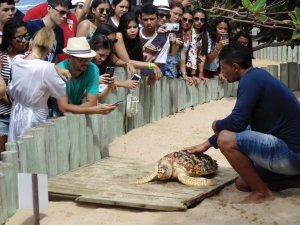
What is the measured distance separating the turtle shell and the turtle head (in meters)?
0.05

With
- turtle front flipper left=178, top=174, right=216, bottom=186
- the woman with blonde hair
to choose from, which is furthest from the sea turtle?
the woman with blonde hair

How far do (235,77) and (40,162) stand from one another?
71.4 inches

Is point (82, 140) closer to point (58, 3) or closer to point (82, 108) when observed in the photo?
point (82, 108)

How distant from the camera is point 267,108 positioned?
5.21 meters

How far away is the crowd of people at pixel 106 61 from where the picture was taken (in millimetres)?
5281

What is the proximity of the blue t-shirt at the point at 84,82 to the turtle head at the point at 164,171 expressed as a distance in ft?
3.74

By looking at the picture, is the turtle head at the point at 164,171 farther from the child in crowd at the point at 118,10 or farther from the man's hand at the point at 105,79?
the child in crowd at the point at 118,10

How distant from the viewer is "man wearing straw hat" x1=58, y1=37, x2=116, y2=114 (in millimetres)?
6133

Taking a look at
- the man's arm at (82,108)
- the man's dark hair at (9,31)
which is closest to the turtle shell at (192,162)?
the man's arm at (82,108)

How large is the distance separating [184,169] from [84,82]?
1367 mm

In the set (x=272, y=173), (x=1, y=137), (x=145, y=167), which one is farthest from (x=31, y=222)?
(x=272, y=173)

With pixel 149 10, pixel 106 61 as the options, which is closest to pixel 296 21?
pixel 149 10

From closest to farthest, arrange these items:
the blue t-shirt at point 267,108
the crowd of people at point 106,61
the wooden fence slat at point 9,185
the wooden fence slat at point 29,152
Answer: the wooden fence slat at point 9,185, the blue t-shirt at point 267,108, the crowd of people at point 106,61, the wooden fence slat at point 29,152

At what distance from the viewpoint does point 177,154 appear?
5.89 m
